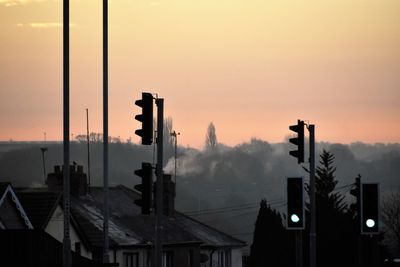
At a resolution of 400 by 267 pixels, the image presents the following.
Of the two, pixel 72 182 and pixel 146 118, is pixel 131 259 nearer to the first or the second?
pixel 72 182

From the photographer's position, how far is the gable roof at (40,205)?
7238 centimetres

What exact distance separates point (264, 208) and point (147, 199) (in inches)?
1596

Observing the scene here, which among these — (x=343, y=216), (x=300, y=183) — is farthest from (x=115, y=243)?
(x=300, y=183)

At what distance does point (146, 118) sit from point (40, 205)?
3833 cm

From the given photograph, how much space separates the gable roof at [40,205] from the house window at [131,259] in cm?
591

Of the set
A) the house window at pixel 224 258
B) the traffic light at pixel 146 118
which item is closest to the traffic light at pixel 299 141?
the traffic light at pixel 146 118

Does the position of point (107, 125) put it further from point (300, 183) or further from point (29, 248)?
point (300, 183)

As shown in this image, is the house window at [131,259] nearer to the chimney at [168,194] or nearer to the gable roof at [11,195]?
the chimney at [168,194]

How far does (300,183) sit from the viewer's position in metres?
38.5

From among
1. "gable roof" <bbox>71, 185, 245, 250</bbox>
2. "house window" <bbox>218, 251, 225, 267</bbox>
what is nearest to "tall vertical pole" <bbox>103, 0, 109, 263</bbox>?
"gable roof" <bbox>71, 185, 245, 250</bbox>

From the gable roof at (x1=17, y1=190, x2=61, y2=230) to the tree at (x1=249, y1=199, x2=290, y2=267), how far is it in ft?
33.3

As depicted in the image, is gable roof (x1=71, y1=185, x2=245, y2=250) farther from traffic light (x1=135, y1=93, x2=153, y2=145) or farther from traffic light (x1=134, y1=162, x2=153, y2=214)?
traffic light (x1=135, y1=93, x2=153, y2=145)

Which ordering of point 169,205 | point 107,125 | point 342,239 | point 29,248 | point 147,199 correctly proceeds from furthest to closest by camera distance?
point 169,205 < point 342,239 < point 107,125 < point 29,248 < point 147,199

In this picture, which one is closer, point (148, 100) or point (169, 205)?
point (148, 100)
